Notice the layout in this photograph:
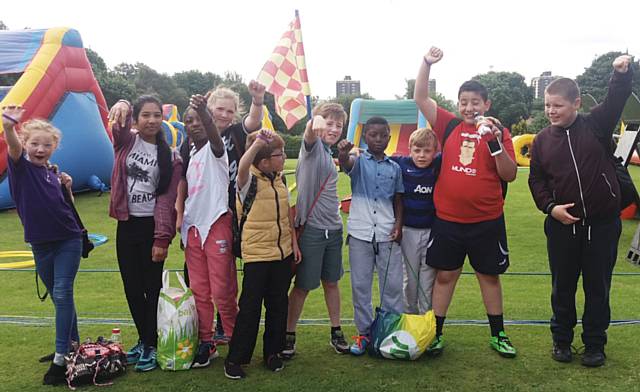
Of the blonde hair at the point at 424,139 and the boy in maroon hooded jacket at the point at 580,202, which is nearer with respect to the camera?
the boy in maroon hooded jacket at the point at 580,202

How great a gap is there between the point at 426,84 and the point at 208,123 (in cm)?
140

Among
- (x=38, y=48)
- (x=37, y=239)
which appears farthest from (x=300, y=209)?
(x=38, y=48)

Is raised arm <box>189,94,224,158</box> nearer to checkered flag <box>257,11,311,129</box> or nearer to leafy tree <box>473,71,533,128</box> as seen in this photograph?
checkered flag <box>257,11,311,129</box>

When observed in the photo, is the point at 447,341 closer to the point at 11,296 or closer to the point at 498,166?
the point at 498,166

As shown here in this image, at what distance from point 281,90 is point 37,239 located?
5.79 feet

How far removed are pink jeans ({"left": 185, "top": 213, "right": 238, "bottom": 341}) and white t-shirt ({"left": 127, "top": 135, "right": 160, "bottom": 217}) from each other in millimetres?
322

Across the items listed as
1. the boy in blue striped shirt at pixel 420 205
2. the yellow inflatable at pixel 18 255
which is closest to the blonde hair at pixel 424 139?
the boy in blue striped shirt at pixel 420 205

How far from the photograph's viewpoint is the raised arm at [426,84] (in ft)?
11.0

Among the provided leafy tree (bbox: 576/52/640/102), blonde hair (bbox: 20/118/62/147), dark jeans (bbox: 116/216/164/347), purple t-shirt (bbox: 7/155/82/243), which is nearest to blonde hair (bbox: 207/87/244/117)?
dark jeans (bbox: 116/216/164/347)

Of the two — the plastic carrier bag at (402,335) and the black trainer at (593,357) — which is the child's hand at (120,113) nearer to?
the plastic carrier bag at (402,335)

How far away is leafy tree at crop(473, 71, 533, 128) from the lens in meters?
43.9

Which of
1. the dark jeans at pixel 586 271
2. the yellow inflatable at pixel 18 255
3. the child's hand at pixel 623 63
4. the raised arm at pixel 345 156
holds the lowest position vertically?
the yellow inflatable at pixel 18 255

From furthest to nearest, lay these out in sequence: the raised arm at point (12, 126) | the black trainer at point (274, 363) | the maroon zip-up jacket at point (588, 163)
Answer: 1. the black trainer at point (274, 363)
2. the maroon zip-up jacket at point (588, 163)
3. the raised arm at point (12, 126)

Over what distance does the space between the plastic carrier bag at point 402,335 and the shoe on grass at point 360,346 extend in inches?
2.3
